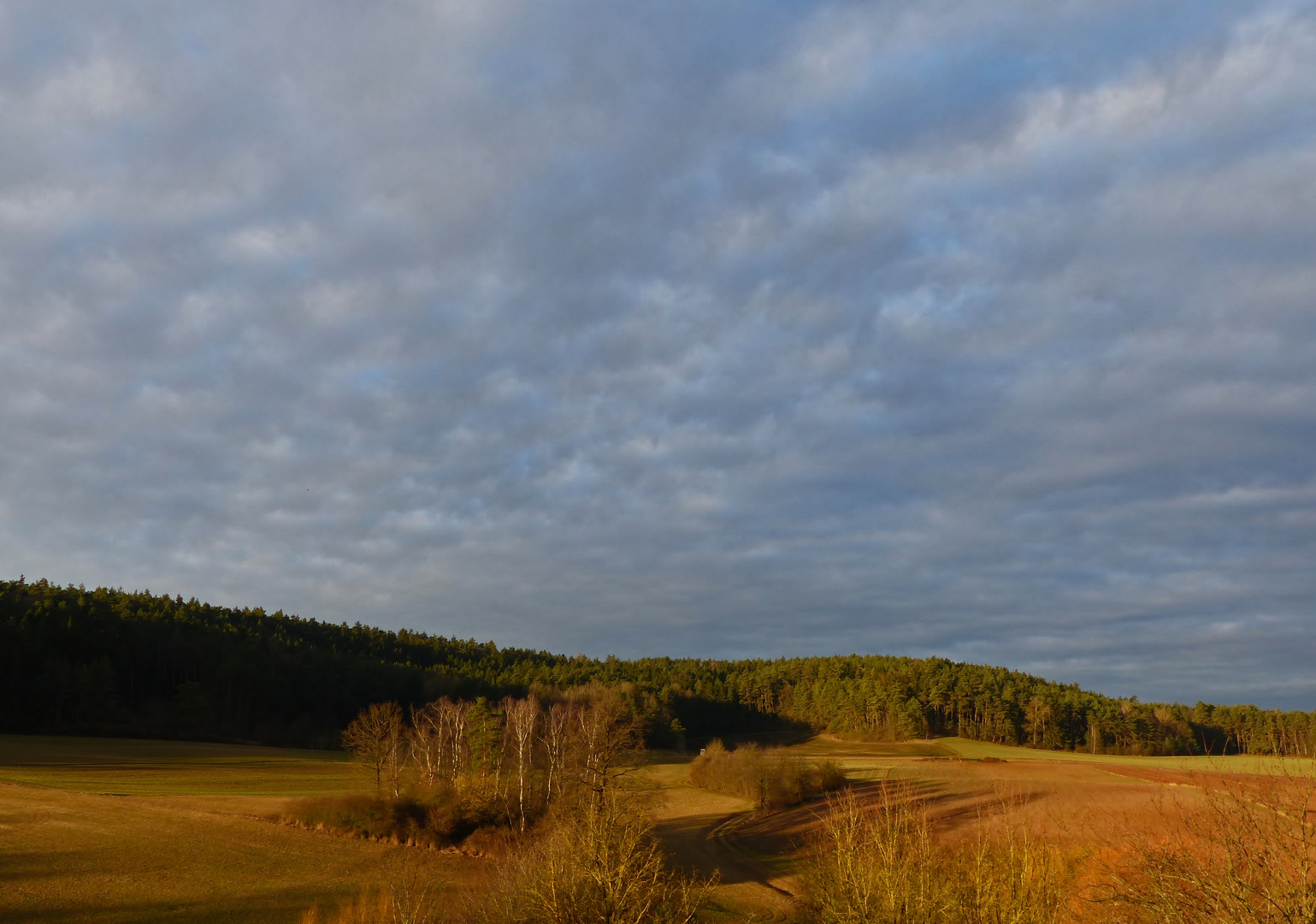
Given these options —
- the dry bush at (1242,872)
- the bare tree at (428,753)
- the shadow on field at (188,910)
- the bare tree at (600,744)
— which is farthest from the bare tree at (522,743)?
the dry bush at (1242,872)

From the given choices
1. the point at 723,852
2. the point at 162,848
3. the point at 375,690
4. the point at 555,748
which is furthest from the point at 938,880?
the point at 375,690

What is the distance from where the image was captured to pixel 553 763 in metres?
75.8

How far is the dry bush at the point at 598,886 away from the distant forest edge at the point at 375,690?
7270 cm

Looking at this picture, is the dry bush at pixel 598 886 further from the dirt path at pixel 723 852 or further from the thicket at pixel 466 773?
the thicket at pixel 466 773

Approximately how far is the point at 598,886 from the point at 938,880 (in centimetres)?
1059

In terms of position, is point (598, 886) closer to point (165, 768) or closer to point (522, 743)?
point (522, 743)

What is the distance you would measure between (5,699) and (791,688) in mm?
144548

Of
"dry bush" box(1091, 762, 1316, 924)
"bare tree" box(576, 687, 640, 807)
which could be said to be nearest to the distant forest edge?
"bare tree" box(576, 687, 640, 807)

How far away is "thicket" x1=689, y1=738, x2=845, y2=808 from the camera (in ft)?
276

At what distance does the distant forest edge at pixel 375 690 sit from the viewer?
114438 millimetres

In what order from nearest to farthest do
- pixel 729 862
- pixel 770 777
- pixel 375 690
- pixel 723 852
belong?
pixel 729 862 → pixel 723 852 → pixel 770 777 → pixel 375 690

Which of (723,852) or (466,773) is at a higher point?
(466,773)

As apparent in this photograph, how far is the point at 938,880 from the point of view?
22141 mm

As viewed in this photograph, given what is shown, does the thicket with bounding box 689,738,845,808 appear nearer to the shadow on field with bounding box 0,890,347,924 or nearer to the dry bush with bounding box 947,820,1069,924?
the shadow on field with bounding box 0,890,347,924
